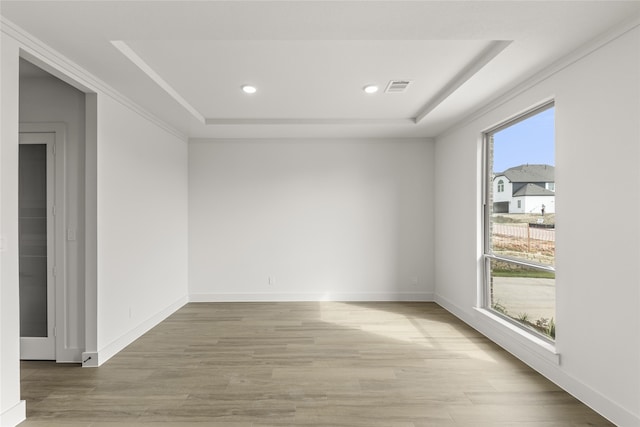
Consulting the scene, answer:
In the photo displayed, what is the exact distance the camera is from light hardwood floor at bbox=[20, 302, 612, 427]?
2361 millimetres

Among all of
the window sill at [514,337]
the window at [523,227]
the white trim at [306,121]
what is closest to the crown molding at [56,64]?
the white trim at [306,121]

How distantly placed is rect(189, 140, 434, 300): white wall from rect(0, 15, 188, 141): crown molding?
6.94 feet

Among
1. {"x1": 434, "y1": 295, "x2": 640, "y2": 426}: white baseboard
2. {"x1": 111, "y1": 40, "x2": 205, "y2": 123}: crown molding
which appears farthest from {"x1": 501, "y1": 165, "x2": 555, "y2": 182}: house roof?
{"x1": 111, "y1": 40, "x2": 205, "y2": 123}: crown molding

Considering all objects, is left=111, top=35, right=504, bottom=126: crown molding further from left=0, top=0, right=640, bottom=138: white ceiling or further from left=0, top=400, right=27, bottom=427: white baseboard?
left=0, top=400, right=27, bottom=427: white baseboard

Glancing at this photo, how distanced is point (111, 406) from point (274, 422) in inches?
48.7

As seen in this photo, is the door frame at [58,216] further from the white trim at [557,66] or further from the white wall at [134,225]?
the white trim at [557,66]

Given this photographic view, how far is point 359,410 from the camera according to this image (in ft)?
8.00

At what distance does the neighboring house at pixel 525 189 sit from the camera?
3.08m

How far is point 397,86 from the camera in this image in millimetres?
3475

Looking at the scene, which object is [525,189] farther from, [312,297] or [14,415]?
[14,415]

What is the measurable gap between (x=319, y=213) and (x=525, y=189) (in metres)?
2.97

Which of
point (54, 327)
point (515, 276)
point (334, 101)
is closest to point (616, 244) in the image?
point (515, 276)

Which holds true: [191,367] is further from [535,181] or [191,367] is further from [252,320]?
[535,181]

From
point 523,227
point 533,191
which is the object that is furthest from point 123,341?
point 533,191
